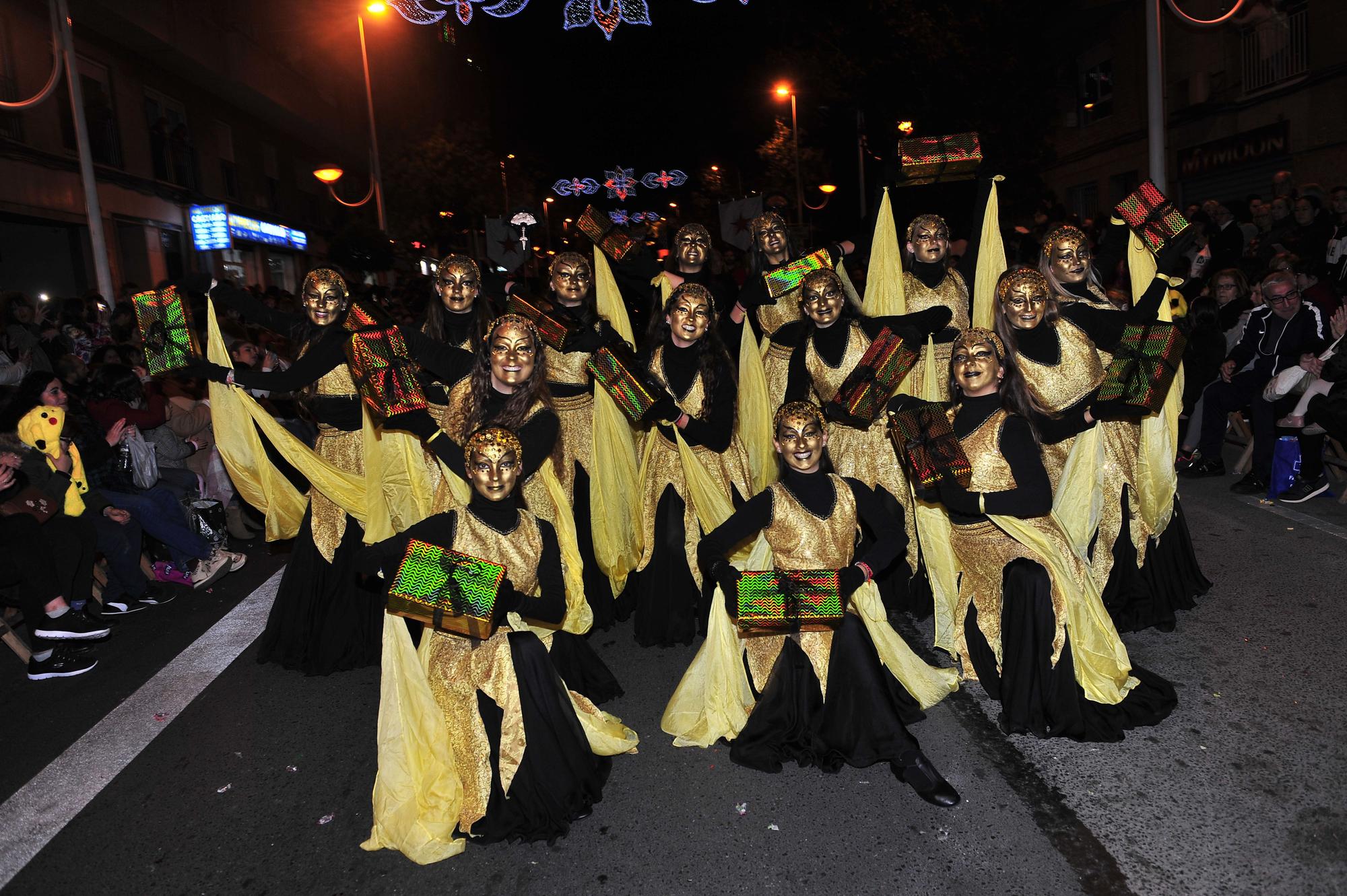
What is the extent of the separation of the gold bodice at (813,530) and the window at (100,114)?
701 inches

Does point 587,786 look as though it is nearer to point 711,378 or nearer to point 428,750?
point 428,750

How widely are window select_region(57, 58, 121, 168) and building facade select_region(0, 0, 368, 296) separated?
0.09ft

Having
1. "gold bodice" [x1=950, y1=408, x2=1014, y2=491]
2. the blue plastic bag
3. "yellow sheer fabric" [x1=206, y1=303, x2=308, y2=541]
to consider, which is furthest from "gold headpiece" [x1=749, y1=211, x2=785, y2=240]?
the blue plastic bag

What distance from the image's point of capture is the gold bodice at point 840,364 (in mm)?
5125

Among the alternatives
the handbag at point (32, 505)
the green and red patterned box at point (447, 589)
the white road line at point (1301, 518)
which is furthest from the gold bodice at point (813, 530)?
the handbag at point (32, 505)

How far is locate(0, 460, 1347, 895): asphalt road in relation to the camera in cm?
303

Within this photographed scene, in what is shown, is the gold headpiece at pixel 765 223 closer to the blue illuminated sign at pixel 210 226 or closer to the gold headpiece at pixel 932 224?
the gold headpiece at pixel 932 224

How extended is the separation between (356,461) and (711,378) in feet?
6.71

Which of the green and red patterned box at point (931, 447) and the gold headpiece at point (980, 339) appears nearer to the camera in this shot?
the green and red patterned box at point (931, 447)

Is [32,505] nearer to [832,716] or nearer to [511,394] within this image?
[511,394]

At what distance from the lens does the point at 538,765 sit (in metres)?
3.42

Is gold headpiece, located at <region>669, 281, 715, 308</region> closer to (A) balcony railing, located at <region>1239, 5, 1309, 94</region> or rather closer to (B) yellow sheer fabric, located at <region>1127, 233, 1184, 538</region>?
(B) yellow sheer fabric, located at <region>1127, 233, 1184, 538</region>

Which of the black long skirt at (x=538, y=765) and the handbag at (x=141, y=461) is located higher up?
the handbag at (x=141, y=461)

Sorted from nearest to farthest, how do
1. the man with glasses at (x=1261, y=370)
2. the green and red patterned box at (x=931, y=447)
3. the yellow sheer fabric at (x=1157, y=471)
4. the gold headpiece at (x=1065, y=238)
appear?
the green and red patterned box at (x=931, y=447) < the yellow sheer fabric at (x=1157, y=471) < the gold headpiece at (x=1065, y=238) < the man with glasses at (x=1261, y=370)
